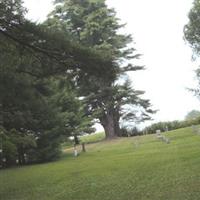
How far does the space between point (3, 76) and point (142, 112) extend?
82.7ft

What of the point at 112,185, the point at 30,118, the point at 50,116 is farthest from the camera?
the point at 50,116

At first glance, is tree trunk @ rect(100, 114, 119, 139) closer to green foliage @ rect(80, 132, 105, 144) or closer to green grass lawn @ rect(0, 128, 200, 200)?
green foliage @ rect(80, 132, 105, 144)

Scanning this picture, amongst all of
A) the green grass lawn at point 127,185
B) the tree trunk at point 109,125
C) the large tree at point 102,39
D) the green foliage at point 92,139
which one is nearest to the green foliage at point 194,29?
the large tree at point 102,39

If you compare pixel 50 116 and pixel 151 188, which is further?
pixel 50 116

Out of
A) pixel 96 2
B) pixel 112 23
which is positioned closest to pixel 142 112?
pixel 112 23

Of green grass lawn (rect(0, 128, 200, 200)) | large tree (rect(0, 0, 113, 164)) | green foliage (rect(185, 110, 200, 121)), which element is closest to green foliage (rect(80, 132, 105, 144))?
green foliage (rect(185, 110, 200, 121))

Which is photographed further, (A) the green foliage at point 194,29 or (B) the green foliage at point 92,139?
(B) the green foliage at point 92,139

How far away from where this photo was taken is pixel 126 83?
103 feet

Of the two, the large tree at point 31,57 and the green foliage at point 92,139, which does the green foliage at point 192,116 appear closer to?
the green foliage at point 92,139

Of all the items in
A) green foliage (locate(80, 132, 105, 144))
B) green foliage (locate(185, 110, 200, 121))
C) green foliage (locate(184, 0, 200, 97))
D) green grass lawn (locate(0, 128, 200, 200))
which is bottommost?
green grass lawn (locate(0, 128, 200, 200))

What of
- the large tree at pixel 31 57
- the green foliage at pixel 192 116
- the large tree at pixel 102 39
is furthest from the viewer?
the green foliage at pixel 192 116

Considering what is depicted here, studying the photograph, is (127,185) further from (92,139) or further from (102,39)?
(92,139)

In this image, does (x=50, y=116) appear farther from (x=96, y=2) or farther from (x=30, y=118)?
(x=96, y=2)

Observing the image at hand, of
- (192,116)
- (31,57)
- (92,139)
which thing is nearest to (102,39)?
(92,139)
